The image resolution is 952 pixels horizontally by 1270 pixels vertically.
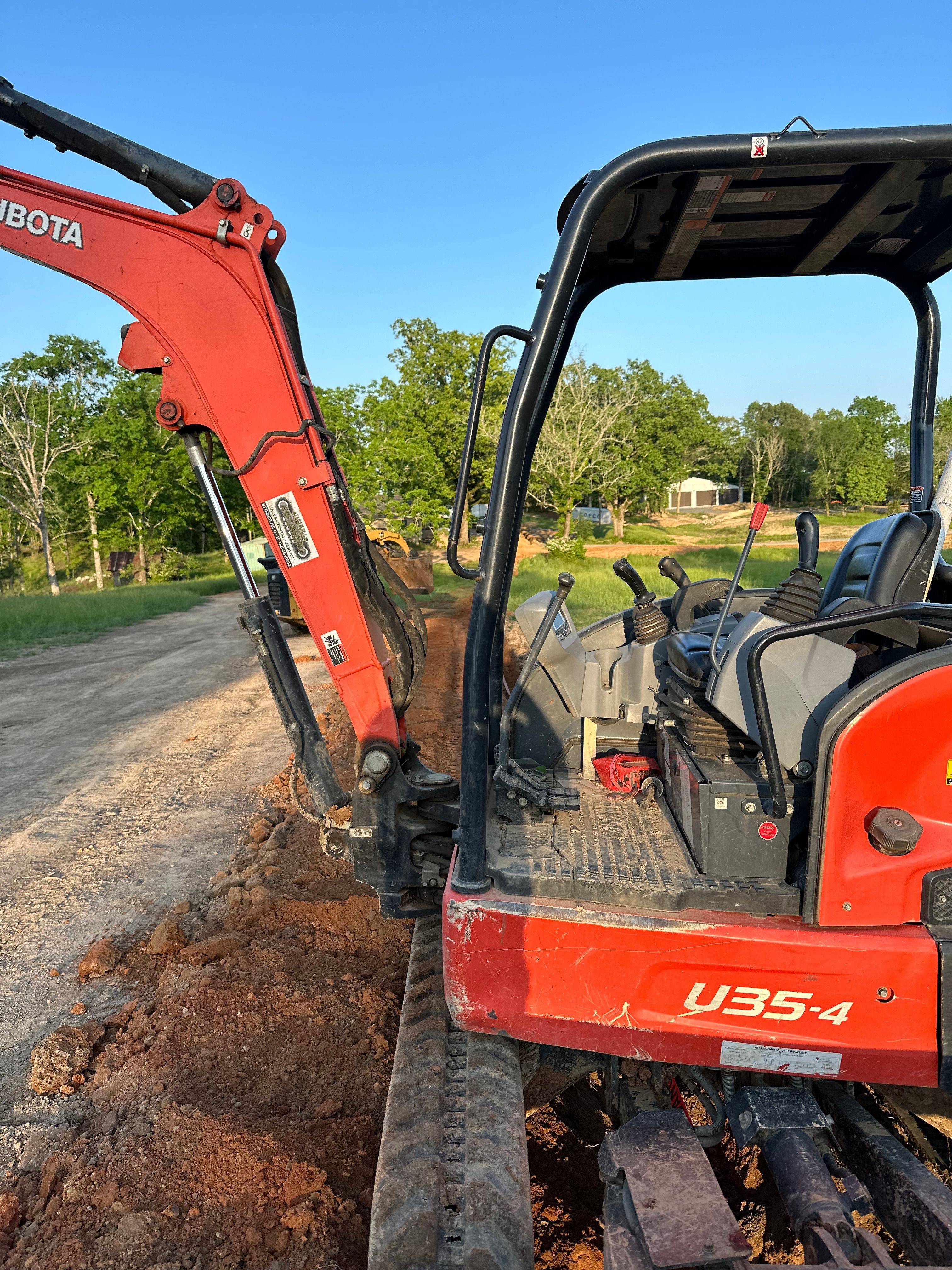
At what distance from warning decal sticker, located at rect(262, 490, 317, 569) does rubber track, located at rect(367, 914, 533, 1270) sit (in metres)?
1.68

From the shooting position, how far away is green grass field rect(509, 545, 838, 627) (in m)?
14.8

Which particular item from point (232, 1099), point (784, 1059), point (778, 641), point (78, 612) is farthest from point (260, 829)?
point (78, 612)

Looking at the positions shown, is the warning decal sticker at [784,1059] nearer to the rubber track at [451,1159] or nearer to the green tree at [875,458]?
the rubber track at [451,1159]

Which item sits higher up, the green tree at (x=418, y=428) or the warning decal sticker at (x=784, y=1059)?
the green tree at (x=418, y=428)

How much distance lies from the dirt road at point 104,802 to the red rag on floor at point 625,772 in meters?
2.39

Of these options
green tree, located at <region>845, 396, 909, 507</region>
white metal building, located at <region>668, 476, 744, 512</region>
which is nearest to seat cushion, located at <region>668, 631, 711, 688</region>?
green tree, located at <region>845, 396, 909, 507</region>

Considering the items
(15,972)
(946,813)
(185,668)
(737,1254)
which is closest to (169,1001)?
(15,972)

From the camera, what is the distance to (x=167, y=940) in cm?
398

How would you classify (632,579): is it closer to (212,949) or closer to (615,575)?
(212,949)

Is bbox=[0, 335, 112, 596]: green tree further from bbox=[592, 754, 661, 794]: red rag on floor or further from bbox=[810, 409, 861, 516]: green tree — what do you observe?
bbox=[810, 409, 861, 516]: green tree

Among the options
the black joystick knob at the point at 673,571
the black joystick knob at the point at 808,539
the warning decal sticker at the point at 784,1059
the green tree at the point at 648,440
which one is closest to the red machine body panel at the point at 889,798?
the warning decal sticker at the point at 784,1059

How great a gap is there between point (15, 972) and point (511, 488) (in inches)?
137

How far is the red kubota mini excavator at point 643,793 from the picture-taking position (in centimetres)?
212

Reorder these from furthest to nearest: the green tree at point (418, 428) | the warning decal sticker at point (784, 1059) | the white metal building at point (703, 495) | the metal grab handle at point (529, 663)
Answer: the white metal building at point (703, 495), the green tree at point (418, 428), the metal grab handle at point (529, 663), the warning decal sticker at point (784, 1059)
